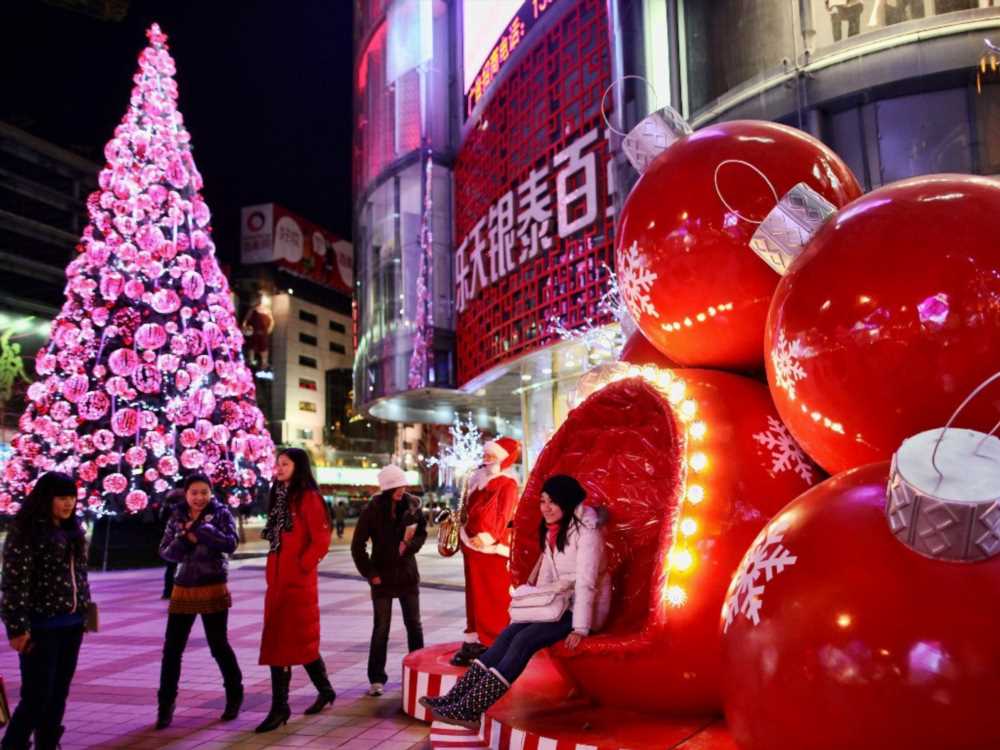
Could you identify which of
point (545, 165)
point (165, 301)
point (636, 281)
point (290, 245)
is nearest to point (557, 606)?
point (636, 281)

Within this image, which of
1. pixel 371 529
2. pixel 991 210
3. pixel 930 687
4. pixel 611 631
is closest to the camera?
pixel 930 687

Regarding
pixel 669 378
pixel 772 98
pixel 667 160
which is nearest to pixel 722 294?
pixel 669 378

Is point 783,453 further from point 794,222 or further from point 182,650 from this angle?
point 182,650

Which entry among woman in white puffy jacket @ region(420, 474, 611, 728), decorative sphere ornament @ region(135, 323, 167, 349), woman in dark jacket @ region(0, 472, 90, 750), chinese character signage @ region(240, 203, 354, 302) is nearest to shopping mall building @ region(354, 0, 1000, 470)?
woman in white puffy jacket @ region(420, 474, 611, 728)

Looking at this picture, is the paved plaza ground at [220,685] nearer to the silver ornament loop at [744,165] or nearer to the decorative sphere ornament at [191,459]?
the silver ornament loop at [744,165]

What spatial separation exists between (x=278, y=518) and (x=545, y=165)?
45.7 feet

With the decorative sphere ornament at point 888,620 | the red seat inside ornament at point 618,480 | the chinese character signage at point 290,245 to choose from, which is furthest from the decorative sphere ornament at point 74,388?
the chinese character signage at point 290,245

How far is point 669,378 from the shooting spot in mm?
4055

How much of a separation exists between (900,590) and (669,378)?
2126 millimetres

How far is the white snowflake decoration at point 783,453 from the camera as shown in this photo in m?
3.64

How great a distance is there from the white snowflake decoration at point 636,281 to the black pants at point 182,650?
11.6 ft

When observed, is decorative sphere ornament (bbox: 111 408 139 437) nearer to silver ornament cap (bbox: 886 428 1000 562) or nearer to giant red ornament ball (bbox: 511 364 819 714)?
giant red ornament ball (bbox: 511 364 819 714)

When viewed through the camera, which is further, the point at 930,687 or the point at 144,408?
the point at 144,408

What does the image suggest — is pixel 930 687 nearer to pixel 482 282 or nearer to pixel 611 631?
pixel 611 631
